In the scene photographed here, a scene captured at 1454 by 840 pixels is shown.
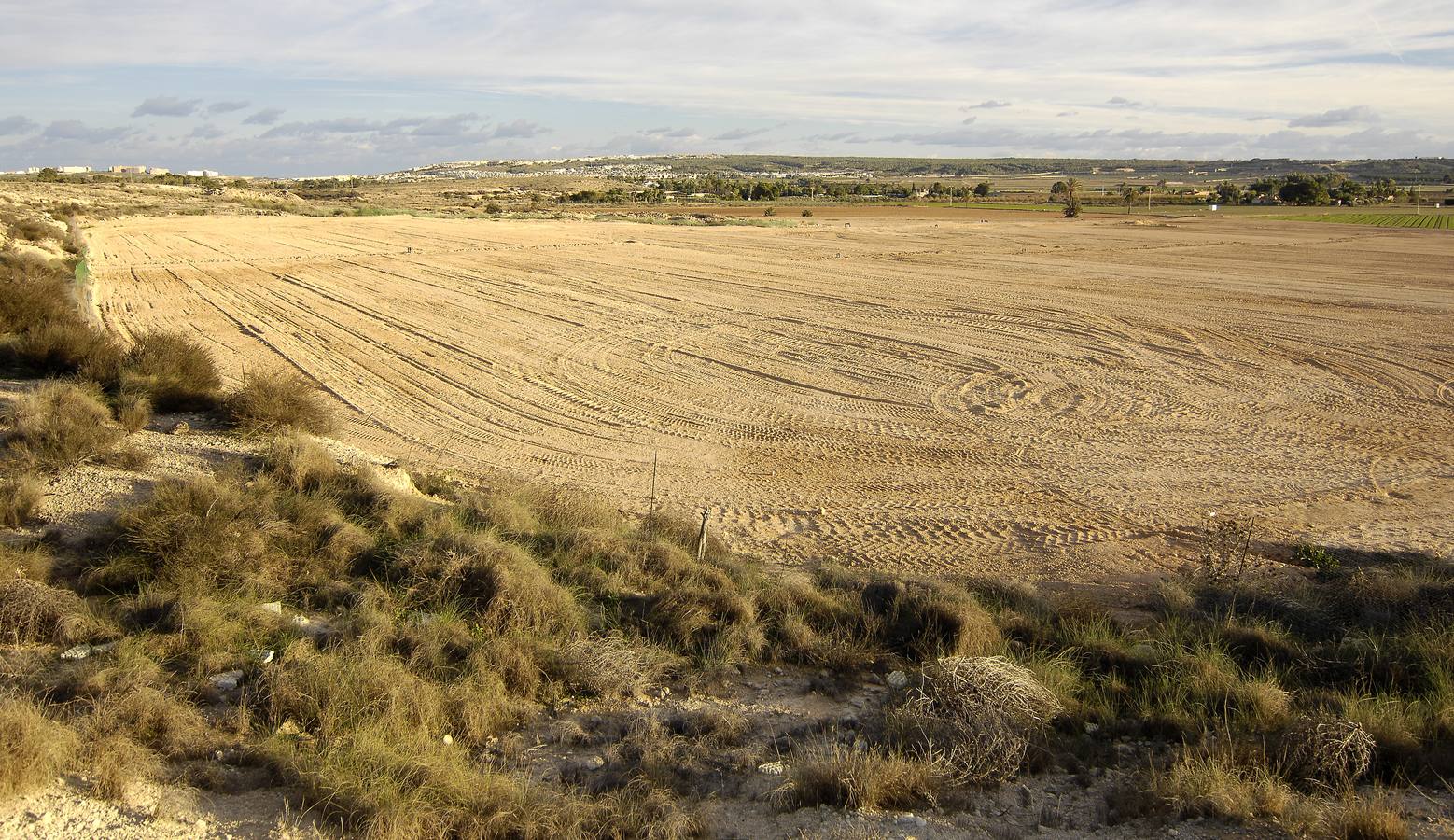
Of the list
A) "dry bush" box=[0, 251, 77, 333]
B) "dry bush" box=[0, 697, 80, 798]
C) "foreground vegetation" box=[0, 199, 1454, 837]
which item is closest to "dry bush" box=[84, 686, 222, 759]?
"foreground vegetation" box=[0, 199, 1454, 837]

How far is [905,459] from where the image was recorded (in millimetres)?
14297

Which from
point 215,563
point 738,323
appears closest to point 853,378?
point 738,323

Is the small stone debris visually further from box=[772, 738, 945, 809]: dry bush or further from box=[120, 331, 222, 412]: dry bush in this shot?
box=[120, 331, 222, 412]: dry bush

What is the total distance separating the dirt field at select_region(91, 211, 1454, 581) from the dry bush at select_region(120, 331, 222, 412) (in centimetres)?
237

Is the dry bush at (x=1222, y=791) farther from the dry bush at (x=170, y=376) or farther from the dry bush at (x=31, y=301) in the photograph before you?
the dry bush at (x=31, y=301)

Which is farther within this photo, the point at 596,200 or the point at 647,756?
the point at 596,200

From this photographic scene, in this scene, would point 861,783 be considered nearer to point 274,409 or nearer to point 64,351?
point 274,409

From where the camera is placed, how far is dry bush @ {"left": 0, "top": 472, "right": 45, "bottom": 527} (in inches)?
320

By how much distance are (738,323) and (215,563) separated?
1944 centimetres

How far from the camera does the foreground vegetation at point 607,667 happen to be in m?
5.13

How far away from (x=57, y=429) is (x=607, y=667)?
703 centimetres

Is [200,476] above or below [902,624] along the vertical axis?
above

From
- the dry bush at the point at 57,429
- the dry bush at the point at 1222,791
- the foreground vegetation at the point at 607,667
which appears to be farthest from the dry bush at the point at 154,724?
the dry bush at the point at 1222,791

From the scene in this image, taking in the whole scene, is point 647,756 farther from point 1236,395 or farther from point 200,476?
point 1236,395
